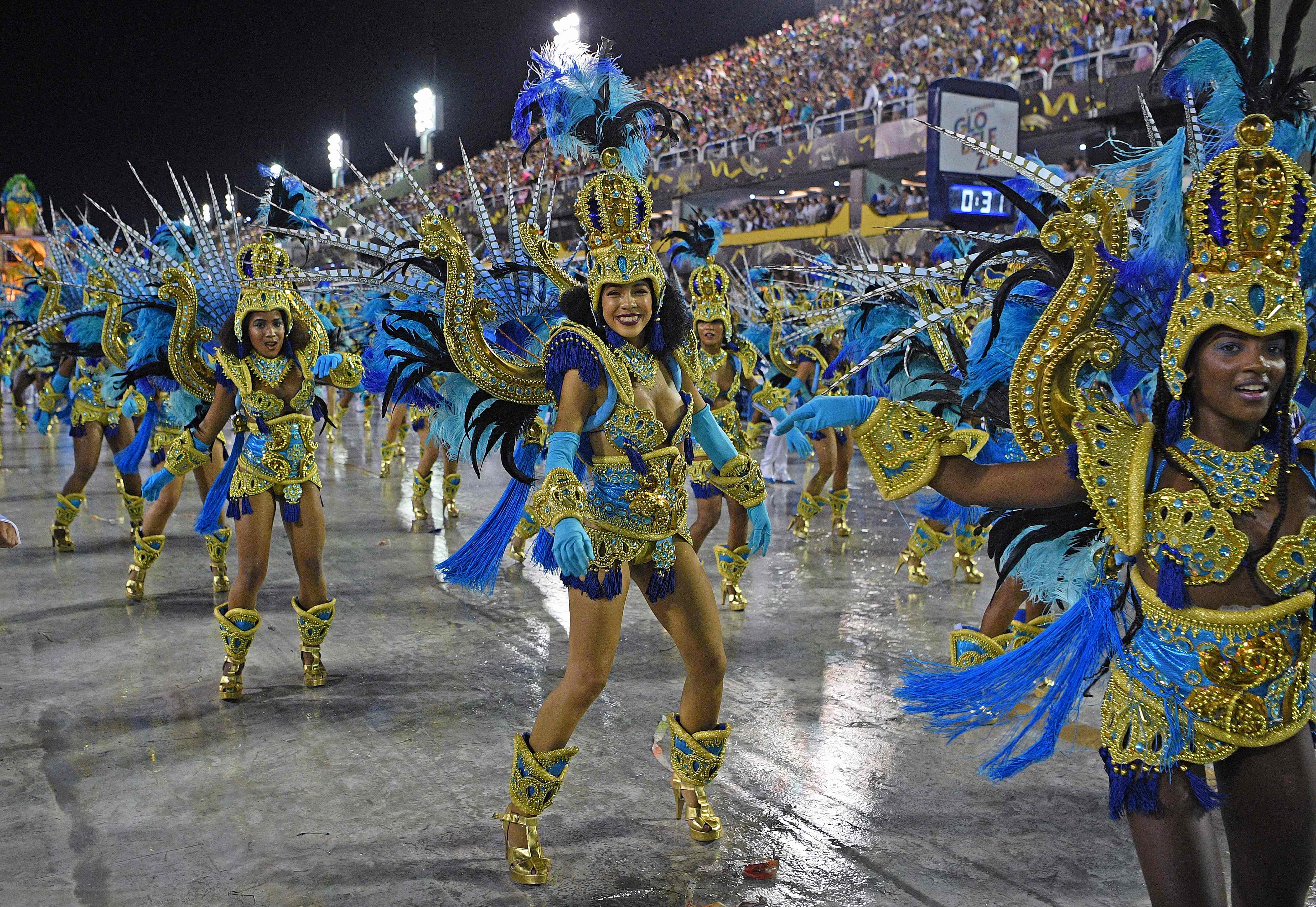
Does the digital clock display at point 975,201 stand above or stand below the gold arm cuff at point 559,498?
above

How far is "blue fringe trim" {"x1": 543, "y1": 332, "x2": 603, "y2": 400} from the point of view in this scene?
338 centimetres

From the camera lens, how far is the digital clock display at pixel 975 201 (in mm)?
Answer: 10836

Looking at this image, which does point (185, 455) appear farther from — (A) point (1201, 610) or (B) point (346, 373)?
(A) point (1201, 610)

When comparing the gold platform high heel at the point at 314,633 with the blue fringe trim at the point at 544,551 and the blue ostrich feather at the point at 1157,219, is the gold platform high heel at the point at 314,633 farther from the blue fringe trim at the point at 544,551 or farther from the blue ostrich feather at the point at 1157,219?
the blue ostrich feather at the point at 1157,219

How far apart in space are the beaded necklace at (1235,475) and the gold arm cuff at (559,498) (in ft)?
5.19

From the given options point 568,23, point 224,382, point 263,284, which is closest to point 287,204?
point 263,284

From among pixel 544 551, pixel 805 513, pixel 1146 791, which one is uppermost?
pixel 544 551

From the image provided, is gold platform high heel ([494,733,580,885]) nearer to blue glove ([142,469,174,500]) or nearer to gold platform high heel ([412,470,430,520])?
blue glove ([142,469,174,500])

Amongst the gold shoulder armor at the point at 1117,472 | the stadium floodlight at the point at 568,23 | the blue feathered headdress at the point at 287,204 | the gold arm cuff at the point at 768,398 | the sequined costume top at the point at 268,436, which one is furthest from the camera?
the stadium floodlight at the point at 568,23

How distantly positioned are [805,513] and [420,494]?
3550mm

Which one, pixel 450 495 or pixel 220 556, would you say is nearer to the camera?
pixel 220 556

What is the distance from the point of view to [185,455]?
17.1 ft

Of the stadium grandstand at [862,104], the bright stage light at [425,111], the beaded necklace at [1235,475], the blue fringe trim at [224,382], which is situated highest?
the bright stage light at [425,111]

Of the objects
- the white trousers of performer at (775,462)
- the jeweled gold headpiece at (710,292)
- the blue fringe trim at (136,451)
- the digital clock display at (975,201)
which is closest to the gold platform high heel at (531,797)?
the jeweled gold headpiece at (710,292)
